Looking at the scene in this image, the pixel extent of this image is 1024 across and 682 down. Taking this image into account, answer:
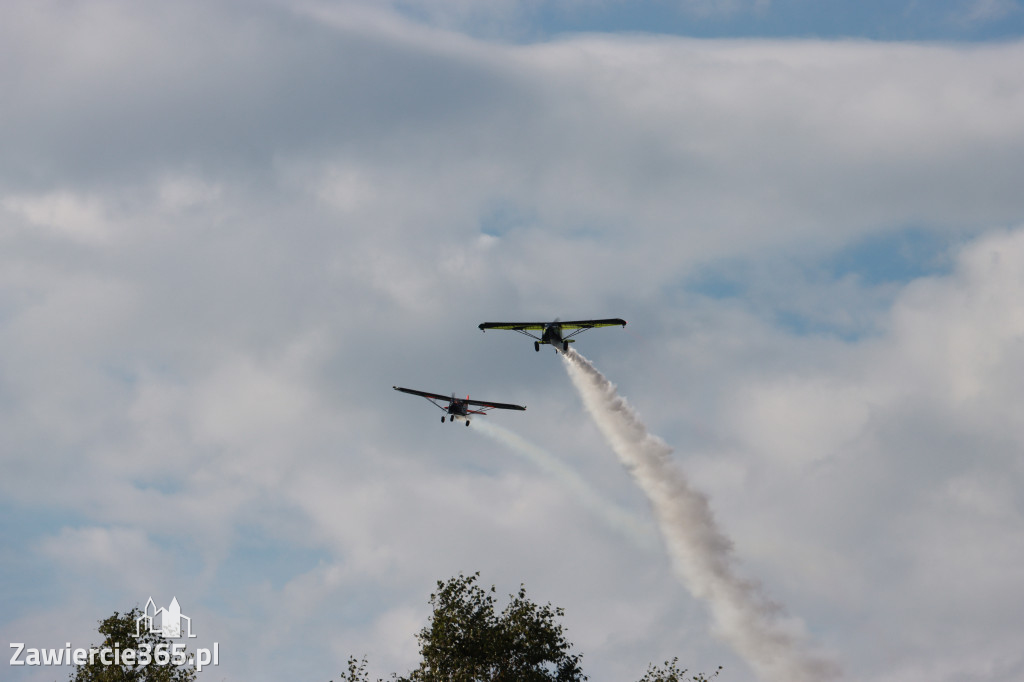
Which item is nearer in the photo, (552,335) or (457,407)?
(552,335)

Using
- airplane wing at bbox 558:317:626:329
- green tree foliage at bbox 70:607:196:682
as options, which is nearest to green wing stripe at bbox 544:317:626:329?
airplane wing at bbox 558:317:626:329

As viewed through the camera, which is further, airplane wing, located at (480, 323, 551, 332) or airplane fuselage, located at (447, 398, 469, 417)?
airplane fuselage, located at (447, 398, 469, 417)

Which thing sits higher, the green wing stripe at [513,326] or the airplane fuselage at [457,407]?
the green wing stripe at [513,326]

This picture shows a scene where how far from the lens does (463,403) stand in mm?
134000

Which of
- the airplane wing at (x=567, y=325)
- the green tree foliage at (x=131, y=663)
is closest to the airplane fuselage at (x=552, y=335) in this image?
the airplane wing at (x=567, y=325)

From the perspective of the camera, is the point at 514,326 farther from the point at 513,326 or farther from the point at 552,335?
the point at 552,335

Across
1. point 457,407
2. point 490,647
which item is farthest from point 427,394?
point 490,647

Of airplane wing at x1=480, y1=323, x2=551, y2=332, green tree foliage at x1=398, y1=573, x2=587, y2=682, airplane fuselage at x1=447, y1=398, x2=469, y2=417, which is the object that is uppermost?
airplane wing at x1=480, y1=323, x2=551, y2=332

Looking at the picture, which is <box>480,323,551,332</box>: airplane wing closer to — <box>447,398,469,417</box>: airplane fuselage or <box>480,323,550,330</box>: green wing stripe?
<box>480,323,550,330</box>: green wing stripe

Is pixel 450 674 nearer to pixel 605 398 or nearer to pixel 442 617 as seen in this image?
pixel 442 617

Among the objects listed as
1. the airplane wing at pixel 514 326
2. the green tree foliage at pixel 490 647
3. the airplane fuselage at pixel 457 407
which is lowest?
the green tree foliage at pixel 490 647

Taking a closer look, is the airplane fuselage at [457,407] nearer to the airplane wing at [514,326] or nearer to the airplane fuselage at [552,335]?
the airplane wing at [514,326]

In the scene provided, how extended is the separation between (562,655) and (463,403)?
47.7 meters

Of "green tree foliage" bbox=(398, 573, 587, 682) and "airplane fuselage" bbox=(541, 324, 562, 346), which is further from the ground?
"airplane fuselage" bbox=(541, 324, 562, 346)
